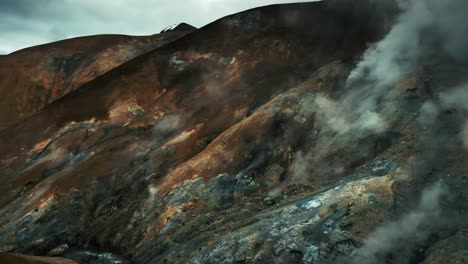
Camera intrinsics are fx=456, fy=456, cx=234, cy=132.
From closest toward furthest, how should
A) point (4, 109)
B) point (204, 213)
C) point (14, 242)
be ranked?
point (204, 213) → point (14, 242) → point (4, 109)

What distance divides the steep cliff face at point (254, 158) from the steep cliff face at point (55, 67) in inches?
1139

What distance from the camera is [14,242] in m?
47.4

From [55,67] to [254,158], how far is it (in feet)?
286

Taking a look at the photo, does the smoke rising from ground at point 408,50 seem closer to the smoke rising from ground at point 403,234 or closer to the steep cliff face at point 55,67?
the smoke rising from ground at point 403,234

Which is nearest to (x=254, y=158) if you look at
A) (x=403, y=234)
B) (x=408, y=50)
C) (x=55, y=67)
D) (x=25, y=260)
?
(x=408, y=50)

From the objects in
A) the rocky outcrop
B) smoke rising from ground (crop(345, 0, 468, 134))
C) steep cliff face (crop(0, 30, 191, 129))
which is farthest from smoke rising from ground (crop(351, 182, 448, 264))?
steep cliff face (crop(0, 30, 191, 129))

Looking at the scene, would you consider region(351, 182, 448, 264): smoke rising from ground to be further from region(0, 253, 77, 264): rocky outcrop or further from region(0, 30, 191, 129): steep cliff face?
region(0, 30, 191, 129): steep cliff face

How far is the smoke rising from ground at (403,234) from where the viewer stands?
2758 cm

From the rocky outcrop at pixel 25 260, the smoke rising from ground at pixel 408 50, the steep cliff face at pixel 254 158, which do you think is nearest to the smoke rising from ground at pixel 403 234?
the steep cliff face at pixel 254 158

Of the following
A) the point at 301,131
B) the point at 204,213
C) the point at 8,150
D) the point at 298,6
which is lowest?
the point at 204,213

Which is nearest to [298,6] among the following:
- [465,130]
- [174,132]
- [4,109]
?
[174,132]

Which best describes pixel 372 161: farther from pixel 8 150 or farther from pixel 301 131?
pixel 8 150

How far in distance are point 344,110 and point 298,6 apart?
3723 centimetres

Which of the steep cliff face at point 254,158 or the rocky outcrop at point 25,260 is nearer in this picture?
the steep cliff face at point 254,158
